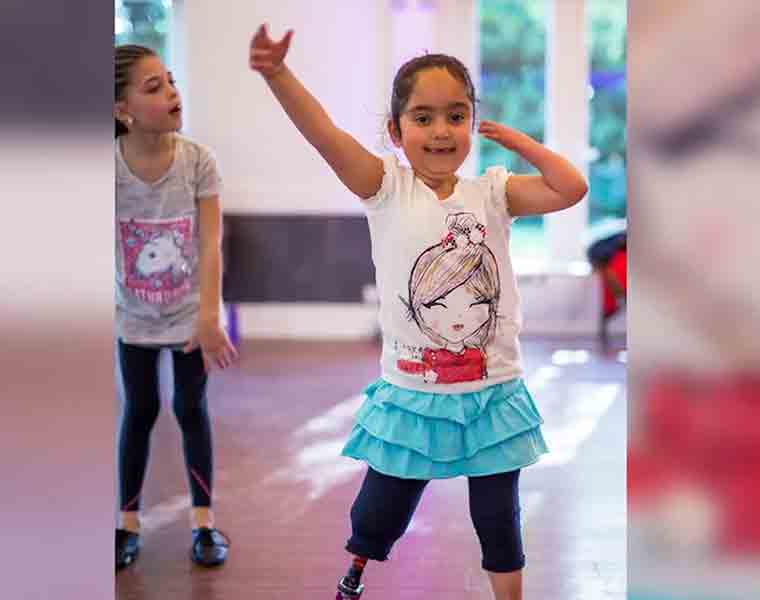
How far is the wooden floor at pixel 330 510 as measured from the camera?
256cm

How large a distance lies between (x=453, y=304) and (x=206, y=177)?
922 mm

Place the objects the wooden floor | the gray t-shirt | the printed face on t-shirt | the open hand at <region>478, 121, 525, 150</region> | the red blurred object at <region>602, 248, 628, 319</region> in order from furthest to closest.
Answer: the red blurred object at <region>602, 248, 628, 319</region> → the gray t-shirt → the wooden floor → the printed face on t-shirt → the open hand at <region>478, 121, 525, 150</region>

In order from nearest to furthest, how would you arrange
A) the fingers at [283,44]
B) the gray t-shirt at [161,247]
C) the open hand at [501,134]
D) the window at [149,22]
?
the fingers at [283,44] < the open hand at [501,134] < the gray t-shirt at [161,247] < the window at [149,22]

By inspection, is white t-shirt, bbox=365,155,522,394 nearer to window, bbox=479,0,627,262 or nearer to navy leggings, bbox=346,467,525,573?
navy leggings, bbox=346,467,525,573

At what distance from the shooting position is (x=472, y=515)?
2.08m

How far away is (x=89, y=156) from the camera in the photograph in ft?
4.23

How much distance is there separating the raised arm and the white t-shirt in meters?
0.05

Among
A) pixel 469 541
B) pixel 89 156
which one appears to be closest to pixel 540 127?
pixel 469 541

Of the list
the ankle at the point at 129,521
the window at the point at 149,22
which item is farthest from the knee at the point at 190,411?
the window at the point at 149,22

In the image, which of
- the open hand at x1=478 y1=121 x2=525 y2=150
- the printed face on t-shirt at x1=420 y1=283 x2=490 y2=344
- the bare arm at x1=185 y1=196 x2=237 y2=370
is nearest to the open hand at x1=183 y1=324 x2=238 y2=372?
the bare arm at x1=185 y1=196 x2=237 y2=370

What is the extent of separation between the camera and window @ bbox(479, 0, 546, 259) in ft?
25.4

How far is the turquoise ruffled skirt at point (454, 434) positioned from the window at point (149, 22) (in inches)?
238

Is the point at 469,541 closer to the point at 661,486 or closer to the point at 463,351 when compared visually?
the point at 463,351

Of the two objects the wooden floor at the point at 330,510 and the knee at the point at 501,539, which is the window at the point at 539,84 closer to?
the wooden floor at the point at 330,510
